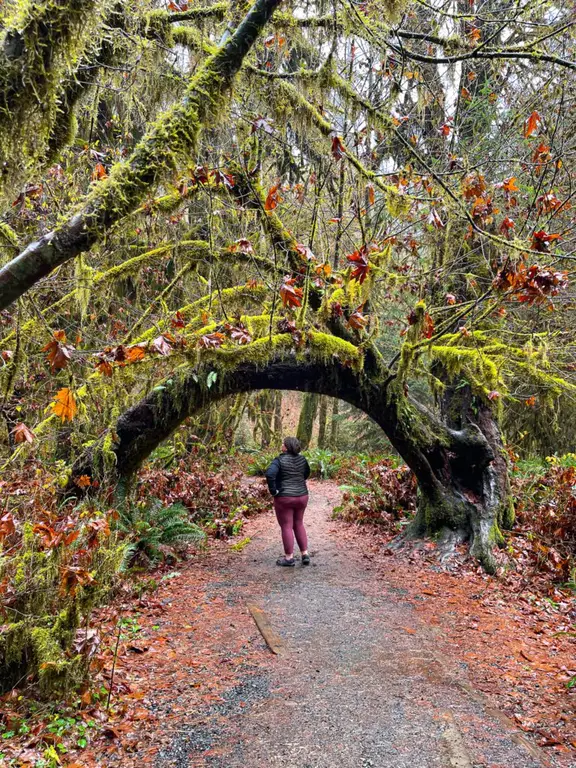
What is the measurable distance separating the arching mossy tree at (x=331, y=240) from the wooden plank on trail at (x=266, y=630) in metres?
3.12

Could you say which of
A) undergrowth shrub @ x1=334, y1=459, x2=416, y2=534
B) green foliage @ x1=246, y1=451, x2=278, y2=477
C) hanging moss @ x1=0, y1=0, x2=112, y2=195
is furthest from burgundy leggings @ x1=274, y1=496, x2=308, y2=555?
green foliage @ x1=246, y1=451, x2=278, y2=477

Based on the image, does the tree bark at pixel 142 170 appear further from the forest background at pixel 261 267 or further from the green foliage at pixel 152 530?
the green foliage at pixel 152 530

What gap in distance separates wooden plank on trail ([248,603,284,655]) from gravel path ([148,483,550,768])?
0.24 ft

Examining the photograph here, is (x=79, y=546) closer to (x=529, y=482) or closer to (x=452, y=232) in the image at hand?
(x=452, y=232)

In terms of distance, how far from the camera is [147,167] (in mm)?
2521

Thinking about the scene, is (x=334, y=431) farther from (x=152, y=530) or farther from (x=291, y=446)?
(x=152, y=530)

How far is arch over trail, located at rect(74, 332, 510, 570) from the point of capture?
7.71 m

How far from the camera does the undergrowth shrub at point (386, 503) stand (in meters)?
10.5

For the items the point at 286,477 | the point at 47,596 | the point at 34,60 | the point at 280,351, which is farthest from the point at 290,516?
the point at 34,60

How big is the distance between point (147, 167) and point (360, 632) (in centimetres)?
527

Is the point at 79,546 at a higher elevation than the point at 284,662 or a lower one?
higher

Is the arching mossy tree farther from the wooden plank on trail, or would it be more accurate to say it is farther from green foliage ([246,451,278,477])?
green foliage ([246,451,278,477])

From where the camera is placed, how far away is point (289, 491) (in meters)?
7.96

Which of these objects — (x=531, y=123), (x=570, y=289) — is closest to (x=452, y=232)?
(x=570, y=289)
